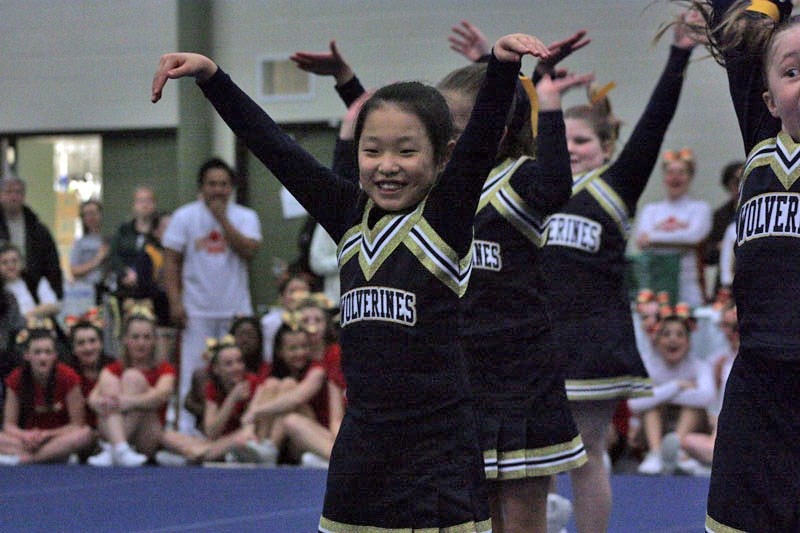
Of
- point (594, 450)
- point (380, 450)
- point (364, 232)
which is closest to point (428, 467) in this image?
point (380, 450)

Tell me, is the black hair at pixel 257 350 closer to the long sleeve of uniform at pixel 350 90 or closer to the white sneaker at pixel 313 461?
the white sneaker at pixel 313 461

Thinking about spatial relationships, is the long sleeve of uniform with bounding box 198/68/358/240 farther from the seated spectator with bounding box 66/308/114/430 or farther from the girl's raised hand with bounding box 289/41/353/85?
the seated spectator with bounding box 66/308/114/430

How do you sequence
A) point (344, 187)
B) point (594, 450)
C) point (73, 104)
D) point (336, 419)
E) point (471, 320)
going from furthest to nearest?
point (73, 104)
point (336, 419)
point (594, 450)
point (471, 320)
point (344, 187)

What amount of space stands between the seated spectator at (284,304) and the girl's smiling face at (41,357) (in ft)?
4.20

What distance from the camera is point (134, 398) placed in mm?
7832

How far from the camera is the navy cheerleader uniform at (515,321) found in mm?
3357

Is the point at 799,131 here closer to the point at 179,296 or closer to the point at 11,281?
the point at 179,296

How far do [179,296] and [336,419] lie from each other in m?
1.56

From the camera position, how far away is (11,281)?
8.77m

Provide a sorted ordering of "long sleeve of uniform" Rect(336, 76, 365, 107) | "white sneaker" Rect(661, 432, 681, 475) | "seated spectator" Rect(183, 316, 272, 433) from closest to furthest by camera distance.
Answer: "long sleeve of uniform" Rect(336, 76, 365, 107), "white sneaker" Rect(661, 432, 681, 475), "seated spectator" Rect(183, 316, 272, 433)

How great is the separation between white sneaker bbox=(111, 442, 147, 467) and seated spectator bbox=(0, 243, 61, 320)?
1417 mm

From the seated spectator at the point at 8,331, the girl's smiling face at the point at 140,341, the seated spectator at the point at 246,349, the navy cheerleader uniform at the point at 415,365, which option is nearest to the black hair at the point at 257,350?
the seated spectator at the point at 246,349

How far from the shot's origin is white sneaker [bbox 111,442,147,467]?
25.1ft

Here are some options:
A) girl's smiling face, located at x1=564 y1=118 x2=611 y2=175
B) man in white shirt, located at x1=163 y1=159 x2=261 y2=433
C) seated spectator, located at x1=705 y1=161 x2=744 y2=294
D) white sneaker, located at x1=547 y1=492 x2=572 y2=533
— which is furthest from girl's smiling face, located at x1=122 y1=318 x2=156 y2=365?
girl's smiling face, located at x1=564 y1=118 x2=611 y2=175
